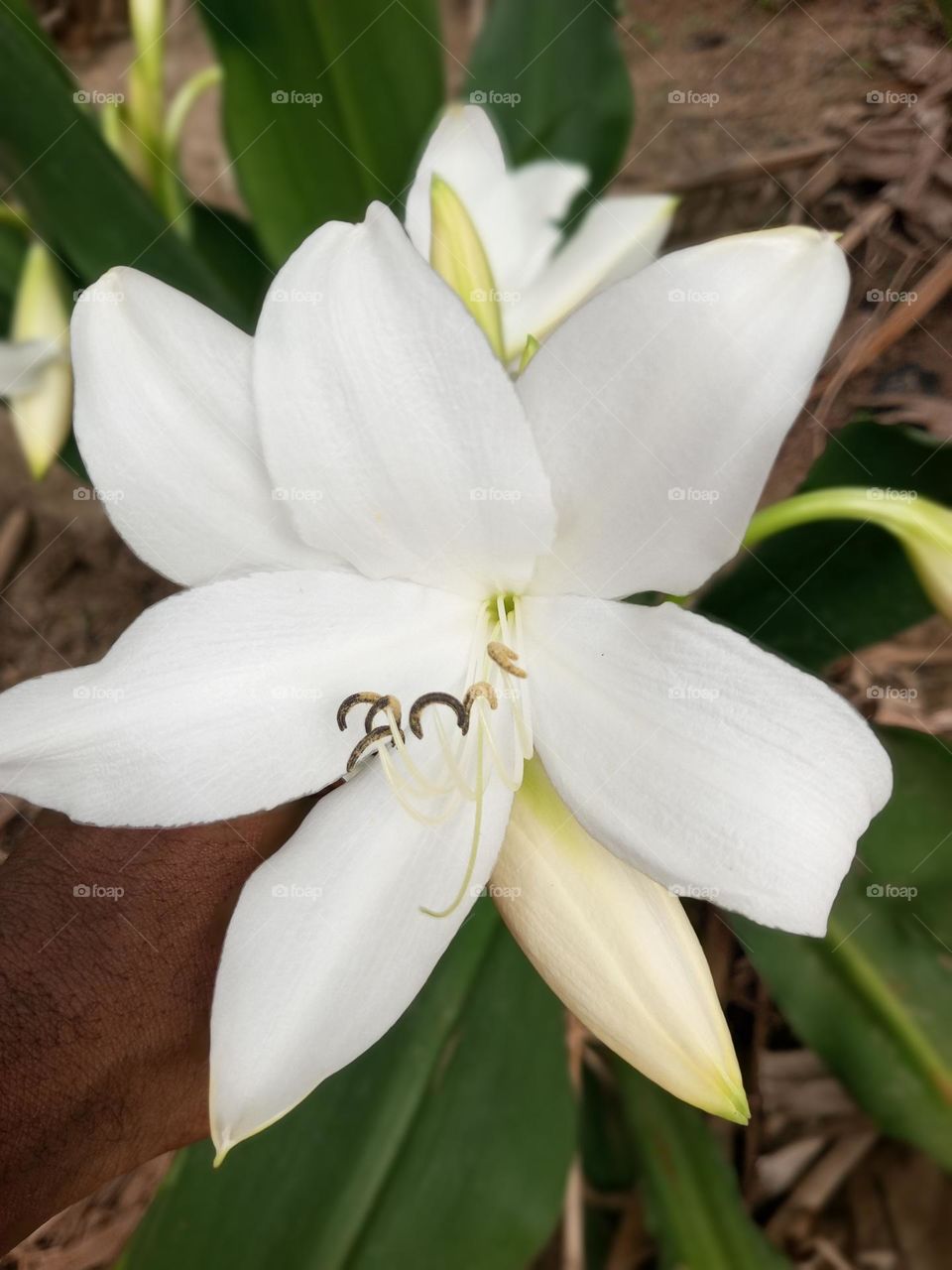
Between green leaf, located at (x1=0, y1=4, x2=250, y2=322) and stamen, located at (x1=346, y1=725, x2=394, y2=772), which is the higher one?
green leaf, located at (x1=0, y1=4, x2=250, y2=322)

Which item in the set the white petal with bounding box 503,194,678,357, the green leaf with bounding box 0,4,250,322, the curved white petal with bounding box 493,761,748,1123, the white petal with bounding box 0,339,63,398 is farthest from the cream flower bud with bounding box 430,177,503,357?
the white petal with bounding box 0,339,63,398

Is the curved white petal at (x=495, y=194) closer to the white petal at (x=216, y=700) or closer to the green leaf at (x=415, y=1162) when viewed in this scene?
the white petal at (x=216, y=700)

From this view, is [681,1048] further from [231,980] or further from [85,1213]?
[85,1213]

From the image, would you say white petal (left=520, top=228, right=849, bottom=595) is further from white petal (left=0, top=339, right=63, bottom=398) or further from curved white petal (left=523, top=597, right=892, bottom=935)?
white petal (left=0, top=339, right=63, bottom=398)

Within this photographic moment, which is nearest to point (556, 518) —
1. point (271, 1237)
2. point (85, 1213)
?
point (271, 1237)

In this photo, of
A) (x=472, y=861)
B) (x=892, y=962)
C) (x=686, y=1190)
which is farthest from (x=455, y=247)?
(x=686, y=1190)
